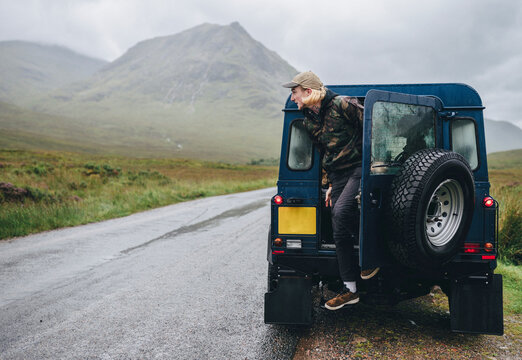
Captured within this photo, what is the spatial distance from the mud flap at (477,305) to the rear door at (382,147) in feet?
2.95

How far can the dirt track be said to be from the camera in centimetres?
329

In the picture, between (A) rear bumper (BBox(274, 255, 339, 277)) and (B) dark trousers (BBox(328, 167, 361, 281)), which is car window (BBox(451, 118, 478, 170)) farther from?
(A) rear bumper (BBox(274, 255, 339, 277))

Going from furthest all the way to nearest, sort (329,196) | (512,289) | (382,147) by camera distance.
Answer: (512,289) → (329,196) → (382,147)

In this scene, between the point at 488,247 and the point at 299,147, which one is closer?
the point at 488,247

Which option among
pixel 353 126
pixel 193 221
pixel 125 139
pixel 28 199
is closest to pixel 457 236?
pixel 353 126

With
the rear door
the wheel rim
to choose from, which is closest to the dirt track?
the rear door

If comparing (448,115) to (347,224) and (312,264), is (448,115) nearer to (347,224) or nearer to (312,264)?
(347,224)

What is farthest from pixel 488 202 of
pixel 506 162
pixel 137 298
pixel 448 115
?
pixel 506 162

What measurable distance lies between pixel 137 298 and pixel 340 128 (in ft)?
10.6

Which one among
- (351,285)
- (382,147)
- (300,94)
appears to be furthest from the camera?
(300,94)

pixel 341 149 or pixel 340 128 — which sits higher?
pixel 340 128

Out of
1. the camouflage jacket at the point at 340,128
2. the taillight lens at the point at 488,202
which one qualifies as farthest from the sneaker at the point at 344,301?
the taillight lens at the point at 488,202

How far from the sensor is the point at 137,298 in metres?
4.76

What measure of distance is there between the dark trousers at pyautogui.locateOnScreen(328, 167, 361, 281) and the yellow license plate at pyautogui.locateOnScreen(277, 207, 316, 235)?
0.37 metres
